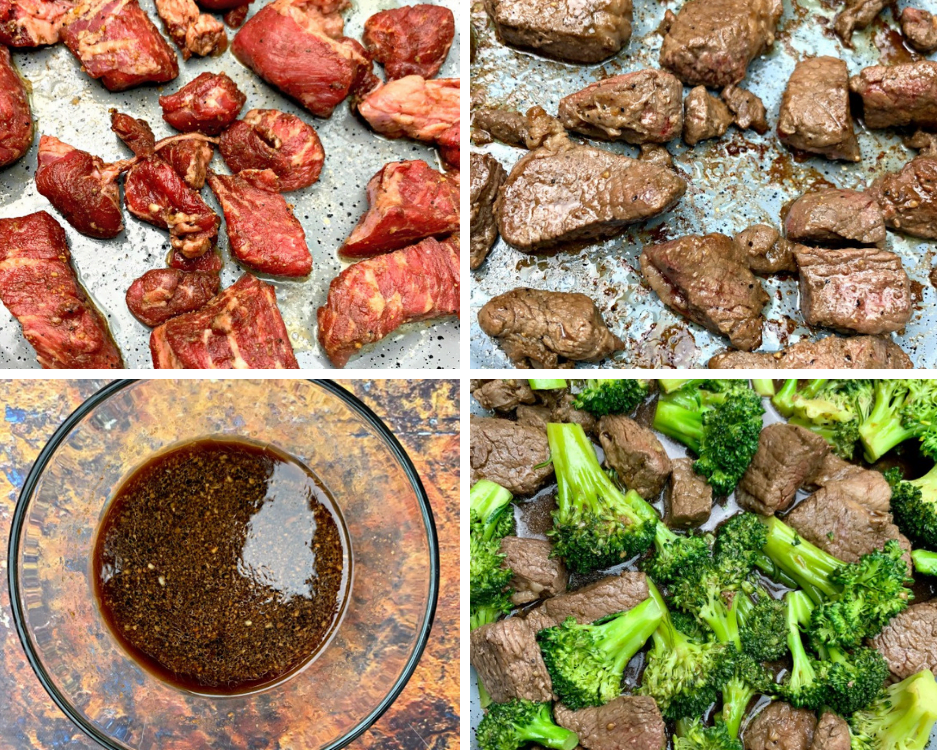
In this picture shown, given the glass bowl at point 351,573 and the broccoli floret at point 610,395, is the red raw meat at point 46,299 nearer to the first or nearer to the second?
the glass bowl at point 351,573

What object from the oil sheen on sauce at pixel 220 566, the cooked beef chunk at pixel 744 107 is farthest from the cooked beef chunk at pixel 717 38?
the oil sheen on sauce at pixel 220 566

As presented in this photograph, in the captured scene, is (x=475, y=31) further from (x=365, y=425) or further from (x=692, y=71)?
(x=365, y=425)

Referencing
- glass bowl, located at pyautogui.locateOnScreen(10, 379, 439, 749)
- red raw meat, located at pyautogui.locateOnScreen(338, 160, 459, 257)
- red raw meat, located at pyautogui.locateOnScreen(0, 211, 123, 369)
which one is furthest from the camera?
red raw meat, located at pyautogui.locateOnScreen(338, 160, 459, 257)

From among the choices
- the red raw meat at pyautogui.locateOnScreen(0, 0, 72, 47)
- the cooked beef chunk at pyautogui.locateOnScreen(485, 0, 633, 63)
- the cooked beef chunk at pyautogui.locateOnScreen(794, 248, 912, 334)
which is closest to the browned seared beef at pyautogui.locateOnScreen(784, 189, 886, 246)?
the cooked beef chunk at pyautogui.locateOnScreen(794, 248, 912, 334)

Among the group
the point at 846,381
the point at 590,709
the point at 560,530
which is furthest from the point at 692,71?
the point at 590,709

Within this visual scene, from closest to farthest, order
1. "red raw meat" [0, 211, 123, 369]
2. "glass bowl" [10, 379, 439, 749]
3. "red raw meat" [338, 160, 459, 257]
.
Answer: "glass bowl" [10, 379, 439, 749] < "red raw meat" [0, 211, 123, 369] < "red raw meat" [338, 160, 459, 257]

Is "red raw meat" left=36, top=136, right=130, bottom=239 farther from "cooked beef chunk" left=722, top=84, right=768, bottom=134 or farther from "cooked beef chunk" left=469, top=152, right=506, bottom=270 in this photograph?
"cooked beef chunk" left=722, top=84, right=768, bottom=134

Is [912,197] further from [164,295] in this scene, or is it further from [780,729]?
[164,295]
